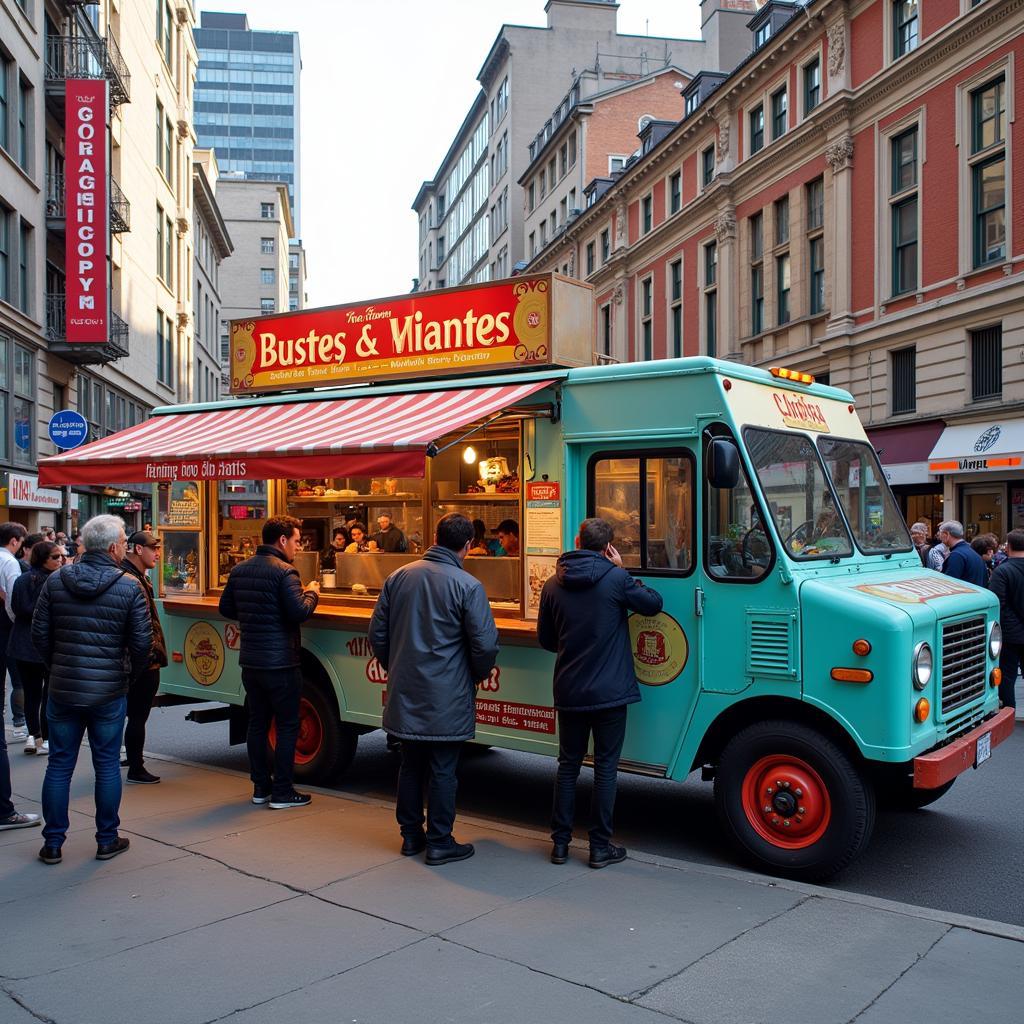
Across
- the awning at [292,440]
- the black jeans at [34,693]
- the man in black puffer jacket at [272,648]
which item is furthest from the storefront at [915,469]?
the man in black puffer jacket at [272,648]

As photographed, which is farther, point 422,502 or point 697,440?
point 422,502

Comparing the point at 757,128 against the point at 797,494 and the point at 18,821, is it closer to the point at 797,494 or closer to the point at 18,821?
the point at 797,494

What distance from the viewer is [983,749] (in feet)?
19.3

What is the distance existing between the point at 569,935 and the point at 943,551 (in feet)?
36.1

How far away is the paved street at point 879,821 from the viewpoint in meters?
5.56

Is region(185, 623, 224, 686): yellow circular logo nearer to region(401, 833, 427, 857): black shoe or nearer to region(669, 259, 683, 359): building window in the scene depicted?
region(401, 833, 427, 857): black shoe

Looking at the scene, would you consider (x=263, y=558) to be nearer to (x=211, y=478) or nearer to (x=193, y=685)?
(x=211, y=478)

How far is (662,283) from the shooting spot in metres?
40.3

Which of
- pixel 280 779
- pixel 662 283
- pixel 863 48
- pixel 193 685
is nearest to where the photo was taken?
pixel 280 779

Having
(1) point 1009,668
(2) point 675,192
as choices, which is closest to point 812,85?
(2) point 675,192

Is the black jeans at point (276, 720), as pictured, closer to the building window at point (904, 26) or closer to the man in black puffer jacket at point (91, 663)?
the man in black puffer jacket at point (91, 663)

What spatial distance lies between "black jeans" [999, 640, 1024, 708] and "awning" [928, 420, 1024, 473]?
13.4 m

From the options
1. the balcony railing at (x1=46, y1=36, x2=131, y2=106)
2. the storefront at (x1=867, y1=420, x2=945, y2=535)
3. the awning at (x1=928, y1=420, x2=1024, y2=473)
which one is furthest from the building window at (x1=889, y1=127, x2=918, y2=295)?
the balcony railing at (x1=46, y1=36, x2=131, y2=106)

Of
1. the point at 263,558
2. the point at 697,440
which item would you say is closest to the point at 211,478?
the point at 263,558
